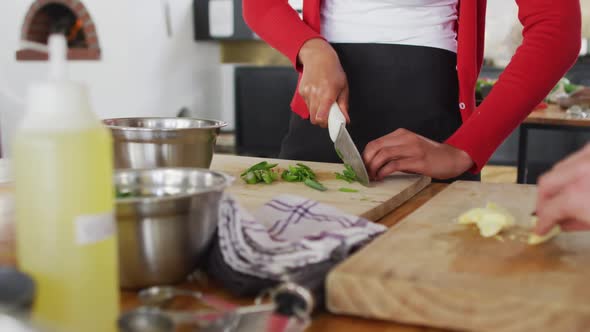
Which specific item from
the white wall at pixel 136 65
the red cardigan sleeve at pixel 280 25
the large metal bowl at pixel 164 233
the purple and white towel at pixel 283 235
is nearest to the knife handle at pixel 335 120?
the red cardigan sleeve at pixel 280 25

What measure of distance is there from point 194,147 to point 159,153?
0.07m

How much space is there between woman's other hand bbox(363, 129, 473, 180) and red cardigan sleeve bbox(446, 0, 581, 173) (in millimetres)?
56

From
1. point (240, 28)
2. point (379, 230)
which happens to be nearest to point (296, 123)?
point (379, 230)

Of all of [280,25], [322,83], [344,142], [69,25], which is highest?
[69,25]

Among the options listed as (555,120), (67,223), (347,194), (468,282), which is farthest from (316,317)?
(555,120)

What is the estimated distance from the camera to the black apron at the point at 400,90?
1540 mm

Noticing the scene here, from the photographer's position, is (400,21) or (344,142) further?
(400,21)

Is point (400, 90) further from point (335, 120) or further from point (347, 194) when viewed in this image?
point (347, 194)

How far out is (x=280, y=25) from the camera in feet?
5.08

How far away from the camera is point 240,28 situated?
674 cm

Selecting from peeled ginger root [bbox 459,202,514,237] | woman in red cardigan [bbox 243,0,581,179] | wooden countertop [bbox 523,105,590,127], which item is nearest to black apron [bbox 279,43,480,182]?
woman in red cardigan [bbox 243,0,581,179]

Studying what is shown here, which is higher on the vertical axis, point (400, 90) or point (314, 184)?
point (400, 90)

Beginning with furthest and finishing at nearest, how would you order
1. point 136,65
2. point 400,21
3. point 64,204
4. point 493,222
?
point 136,65
point 400,21
point 493,222
point 64,204

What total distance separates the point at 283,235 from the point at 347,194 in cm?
34
